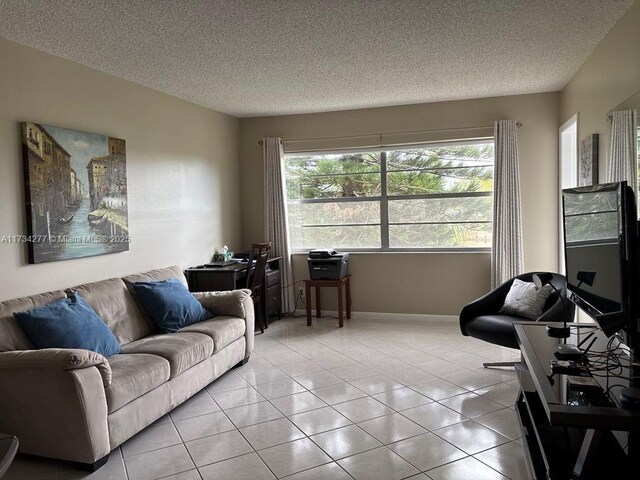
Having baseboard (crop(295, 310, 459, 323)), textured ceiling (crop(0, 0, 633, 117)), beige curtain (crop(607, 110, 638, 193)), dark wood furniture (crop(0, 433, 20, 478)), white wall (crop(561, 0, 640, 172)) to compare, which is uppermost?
textured ceiling (crop(0, 0, 633, 117))

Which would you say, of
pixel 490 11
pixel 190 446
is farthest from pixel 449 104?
pixel 190 446

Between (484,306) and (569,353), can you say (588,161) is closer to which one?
(484,306)

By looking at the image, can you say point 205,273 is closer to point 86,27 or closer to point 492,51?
point 86,27

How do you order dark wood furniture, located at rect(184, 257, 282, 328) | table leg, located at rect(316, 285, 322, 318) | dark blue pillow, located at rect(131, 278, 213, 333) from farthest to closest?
table leg, located at rect(316, 285, 322, 318) < dark wood furniture, located at rect(184, 257, 282, 328) < dark blue pillow, located at rect(131, 278, 213, 333)

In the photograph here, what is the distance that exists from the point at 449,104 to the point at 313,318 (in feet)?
9.67

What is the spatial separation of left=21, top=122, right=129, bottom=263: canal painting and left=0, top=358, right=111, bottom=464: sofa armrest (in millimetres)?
1029

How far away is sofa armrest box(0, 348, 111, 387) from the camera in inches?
94.1

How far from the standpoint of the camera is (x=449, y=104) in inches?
209

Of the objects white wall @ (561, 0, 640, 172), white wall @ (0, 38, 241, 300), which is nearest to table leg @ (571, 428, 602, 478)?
white wall @ (561, 0, 640, 172)

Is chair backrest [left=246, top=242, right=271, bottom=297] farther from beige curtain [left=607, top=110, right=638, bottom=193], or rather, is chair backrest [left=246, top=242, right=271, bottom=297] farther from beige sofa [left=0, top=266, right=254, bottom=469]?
beige curtain [left=607, top=110, right=638, bottom=193]

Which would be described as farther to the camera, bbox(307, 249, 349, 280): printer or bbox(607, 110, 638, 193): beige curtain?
bbox(307, 249, 349, 280): printer

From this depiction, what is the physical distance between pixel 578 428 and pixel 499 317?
6.98ft

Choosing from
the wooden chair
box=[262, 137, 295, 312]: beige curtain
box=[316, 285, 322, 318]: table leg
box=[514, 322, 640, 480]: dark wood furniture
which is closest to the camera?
box=[514, 322, 640, 480]: dark wood furniture

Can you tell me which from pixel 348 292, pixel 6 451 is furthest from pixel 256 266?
pixel 6 451
